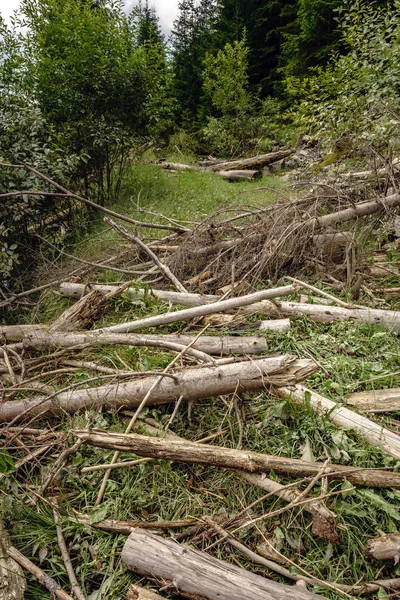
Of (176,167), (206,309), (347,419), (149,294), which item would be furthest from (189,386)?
(176,167)

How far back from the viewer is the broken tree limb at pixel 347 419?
2.03 m

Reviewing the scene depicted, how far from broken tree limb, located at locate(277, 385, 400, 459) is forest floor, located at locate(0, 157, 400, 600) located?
0.14 ft

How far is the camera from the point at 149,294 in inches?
152

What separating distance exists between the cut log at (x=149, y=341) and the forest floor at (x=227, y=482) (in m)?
0.09

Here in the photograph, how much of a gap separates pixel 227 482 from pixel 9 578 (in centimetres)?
111

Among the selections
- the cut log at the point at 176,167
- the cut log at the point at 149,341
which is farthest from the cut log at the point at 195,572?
the cut log at the point at 176,167

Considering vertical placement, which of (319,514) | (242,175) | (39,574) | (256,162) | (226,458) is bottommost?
(39,574)

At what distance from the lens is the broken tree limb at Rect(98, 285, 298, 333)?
308 cm

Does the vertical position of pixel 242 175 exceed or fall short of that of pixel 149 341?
it exceeds it

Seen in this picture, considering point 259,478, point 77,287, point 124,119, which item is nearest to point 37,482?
point 259,478

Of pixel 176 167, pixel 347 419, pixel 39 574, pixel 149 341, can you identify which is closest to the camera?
pixel 39 574

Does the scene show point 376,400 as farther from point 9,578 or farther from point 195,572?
point 9,578

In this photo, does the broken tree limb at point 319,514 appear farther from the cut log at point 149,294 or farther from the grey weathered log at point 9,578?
the cut log at point 149,294

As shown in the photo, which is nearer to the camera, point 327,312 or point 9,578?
point 9,578
